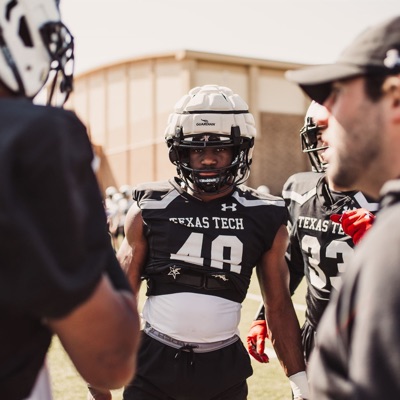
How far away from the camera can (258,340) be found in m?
3.15

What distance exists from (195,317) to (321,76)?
5.44 feet

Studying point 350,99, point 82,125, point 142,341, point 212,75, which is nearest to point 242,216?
point 142,341

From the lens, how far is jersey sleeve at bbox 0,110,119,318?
37.9 inches

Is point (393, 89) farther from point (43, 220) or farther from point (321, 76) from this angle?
point (43, 220)

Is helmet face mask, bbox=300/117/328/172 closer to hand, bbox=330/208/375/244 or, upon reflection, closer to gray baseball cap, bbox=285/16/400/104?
hand, bbox=330/208/375/244

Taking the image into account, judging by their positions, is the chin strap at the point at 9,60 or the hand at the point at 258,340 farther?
the hand at the point at 258,340

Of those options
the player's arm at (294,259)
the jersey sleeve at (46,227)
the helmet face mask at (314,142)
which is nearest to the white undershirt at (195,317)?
the player's arm at (294,259)

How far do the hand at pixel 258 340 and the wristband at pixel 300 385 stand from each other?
274mm

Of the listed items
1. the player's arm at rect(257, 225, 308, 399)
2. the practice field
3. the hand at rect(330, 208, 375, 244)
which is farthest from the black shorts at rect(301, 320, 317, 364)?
the practice field

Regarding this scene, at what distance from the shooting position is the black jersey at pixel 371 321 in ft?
3.20

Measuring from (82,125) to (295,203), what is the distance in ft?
8.23

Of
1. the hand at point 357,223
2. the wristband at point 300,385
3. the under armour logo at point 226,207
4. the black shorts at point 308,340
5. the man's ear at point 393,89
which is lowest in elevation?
the wristband at point 300,385

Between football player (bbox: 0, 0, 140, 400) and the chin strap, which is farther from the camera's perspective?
the chin strap

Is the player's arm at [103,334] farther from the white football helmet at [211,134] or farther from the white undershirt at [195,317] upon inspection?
the white football helmet at [211,134]
